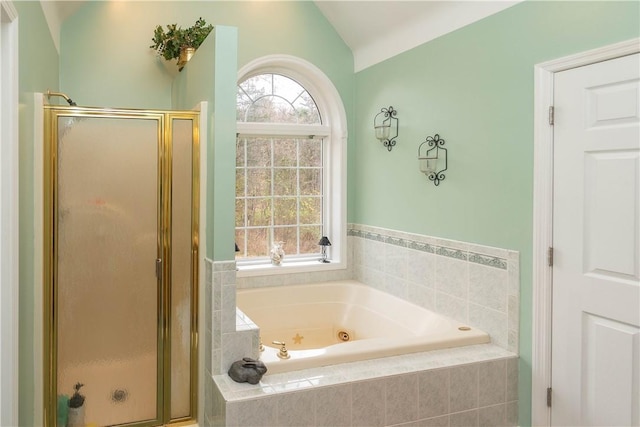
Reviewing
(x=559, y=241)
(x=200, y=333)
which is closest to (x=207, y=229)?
(x=200, y=333)

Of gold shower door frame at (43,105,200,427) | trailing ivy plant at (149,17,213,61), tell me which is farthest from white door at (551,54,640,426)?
trailing ivy plant at (149,17,213,61)

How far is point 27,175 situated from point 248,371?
4.48ft

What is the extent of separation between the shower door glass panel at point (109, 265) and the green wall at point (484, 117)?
174 cm

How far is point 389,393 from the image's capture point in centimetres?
252

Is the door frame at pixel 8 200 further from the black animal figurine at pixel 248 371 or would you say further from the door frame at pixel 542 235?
the door frame at pixel 542 235

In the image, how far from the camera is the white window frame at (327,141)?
4.15 metres

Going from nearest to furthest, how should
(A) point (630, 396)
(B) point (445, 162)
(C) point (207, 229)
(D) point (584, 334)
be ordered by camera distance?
(A) point (630, 396), (D) point (584, 334), (C) point (207, 229), (B) point (445, 162)

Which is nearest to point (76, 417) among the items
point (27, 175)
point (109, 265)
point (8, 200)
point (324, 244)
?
point (109, 265)

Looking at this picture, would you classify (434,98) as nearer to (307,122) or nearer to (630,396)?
(307,122)

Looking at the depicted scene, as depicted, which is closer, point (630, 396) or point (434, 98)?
point (630, 396)

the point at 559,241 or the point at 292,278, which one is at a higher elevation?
the point at 559,241

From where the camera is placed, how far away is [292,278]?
4.21 m

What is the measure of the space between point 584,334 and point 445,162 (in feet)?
4.36

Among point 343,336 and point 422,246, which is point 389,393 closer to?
point 422,246
